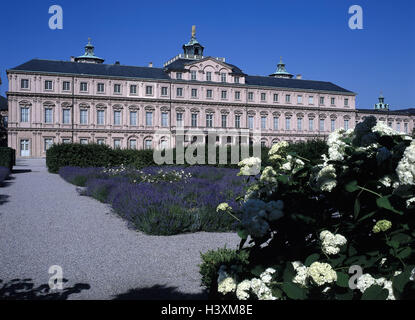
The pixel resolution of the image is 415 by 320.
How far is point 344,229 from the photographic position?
247 cm

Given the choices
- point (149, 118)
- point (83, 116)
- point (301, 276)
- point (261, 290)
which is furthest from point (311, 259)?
point (149, 118)

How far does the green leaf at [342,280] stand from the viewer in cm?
212

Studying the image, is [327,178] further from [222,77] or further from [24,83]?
[222,77]

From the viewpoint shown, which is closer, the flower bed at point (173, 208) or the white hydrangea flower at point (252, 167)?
the white hydrangea flower at point (252, 167)

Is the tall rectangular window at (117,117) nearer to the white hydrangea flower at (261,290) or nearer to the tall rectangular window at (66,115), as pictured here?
the tall rectangular window at (66,115)

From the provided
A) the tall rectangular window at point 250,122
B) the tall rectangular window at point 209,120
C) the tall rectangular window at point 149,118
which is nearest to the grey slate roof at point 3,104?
the tall rectangular window at point 149,118

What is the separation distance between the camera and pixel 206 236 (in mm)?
7246

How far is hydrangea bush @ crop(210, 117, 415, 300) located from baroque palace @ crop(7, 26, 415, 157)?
46.4 m

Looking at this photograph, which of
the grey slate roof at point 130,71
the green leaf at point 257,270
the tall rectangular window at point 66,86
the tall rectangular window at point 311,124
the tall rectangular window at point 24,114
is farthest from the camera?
the tall rectangular window at point 311,124

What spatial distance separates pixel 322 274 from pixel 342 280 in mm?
133

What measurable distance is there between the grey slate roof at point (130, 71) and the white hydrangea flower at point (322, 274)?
47.7 m
